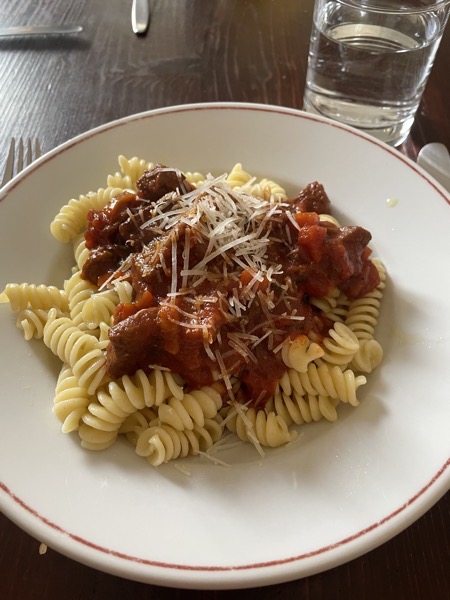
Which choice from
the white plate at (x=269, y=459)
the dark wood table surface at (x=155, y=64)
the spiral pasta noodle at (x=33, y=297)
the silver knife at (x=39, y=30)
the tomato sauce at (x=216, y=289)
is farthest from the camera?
the silver knife at (x=39, y=30)

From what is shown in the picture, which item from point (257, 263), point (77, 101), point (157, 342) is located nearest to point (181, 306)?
point (157, 342)

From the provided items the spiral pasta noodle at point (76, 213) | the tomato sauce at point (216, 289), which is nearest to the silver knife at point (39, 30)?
the spiral pasta noodle at point (76, 213)

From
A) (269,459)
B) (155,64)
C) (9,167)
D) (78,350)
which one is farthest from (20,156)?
(269,459)

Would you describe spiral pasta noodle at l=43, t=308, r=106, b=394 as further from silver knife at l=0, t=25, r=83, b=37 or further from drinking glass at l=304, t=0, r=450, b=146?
silver knife at l=0, t=25, r=83, b=37

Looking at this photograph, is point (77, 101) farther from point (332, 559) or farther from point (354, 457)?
point (332, 559)

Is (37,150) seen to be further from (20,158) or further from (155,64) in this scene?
(155,64)

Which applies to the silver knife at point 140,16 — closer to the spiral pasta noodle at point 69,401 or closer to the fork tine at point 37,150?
the fork tine at point 37,150
